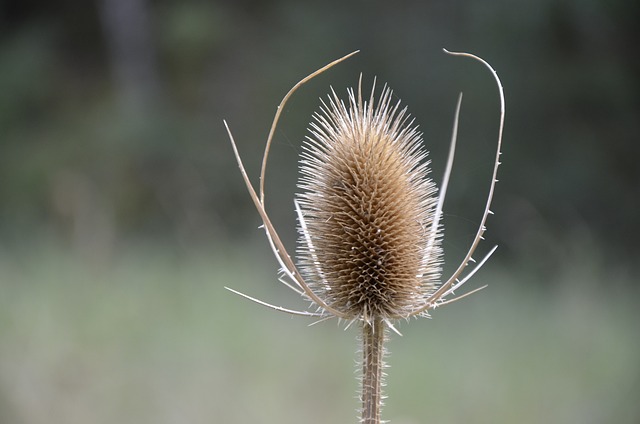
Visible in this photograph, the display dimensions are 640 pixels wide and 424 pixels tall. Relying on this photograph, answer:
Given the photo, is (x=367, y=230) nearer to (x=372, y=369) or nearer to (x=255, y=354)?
(x=372, y=369)

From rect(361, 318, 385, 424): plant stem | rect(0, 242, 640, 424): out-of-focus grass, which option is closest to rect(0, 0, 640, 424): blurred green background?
rect(0, 242, 640, 424): out-of-focus grass

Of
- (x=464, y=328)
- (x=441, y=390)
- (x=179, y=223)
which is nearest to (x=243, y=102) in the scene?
(x=179, y=223)

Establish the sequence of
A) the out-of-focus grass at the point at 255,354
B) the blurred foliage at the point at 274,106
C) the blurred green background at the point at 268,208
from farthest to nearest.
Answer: the blurred foliage at the point at 274,106 → the blurred green background at the point at 268,208 → the out-of-focus grass at the point at 255,354

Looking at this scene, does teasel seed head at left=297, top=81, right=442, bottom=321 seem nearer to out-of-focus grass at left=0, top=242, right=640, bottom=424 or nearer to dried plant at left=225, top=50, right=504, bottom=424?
dried plant at left=225, top=50, right=504, bottom=424

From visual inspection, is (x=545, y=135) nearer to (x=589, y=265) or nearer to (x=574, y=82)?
(x=574, y=82)

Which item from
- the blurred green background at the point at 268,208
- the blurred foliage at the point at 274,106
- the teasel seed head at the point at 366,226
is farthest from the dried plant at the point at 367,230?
the blurred foliage at the point at 274,106

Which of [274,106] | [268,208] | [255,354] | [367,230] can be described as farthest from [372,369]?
[274,106]

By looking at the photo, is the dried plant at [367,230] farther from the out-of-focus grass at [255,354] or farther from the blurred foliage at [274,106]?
the blurred foliage at [274,106]
